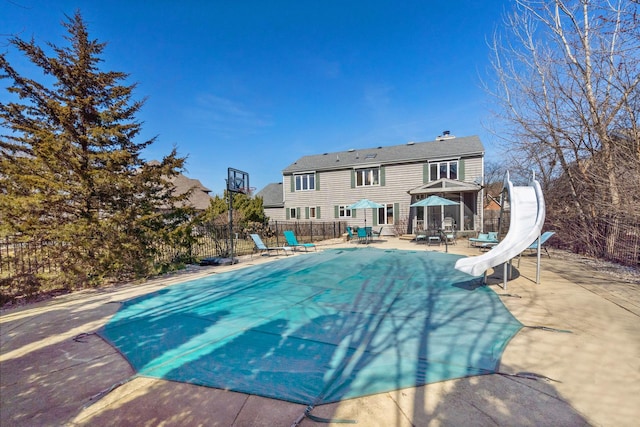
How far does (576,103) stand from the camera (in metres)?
9.92

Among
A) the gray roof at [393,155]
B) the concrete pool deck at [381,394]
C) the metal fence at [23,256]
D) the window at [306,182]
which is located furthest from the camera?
the window at [306,182]

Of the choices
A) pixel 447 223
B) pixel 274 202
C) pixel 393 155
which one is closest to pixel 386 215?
pixel 447 223

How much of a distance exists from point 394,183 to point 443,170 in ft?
11.4

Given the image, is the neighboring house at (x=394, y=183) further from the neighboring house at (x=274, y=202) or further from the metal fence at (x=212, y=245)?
the metal fence at (x=212, y=245)

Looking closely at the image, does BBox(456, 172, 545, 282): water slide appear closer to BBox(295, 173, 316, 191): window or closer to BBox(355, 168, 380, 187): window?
BBox(355, 168, 380, 187): window

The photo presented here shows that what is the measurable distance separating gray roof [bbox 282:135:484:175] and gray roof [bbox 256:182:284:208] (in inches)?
131

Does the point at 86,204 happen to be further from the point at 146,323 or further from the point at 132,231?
the point at 146,323

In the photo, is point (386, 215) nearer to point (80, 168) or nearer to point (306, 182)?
point (306, 182)

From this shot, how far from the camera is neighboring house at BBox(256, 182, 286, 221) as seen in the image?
25891 mm

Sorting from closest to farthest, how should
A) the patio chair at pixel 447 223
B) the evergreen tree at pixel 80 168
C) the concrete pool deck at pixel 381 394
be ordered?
the concrete pool deck at pixel 381 394, the evergreen tree at pixel 80 168, the patio chair at pixel 447 223

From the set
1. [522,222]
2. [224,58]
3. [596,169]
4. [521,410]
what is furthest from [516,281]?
[224,58]

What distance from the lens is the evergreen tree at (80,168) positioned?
6.59 metres

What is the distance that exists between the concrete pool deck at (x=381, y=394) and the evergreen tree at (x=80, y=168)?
3.30 m

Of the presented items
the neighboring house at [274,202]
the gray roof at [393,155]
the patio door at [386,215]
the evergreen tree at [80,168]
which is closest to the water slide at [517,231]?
the evergreen tree at [80,168]
